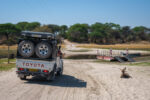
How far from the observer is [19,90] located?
9.29 metres

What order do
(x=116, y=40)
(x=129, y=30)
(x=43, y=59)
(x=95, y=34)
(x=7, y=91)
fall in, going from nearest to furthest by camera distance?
(x=7, y=91), (x=43, y=59), (x=95, y=34), (x=116, y=40), (x=129, y=30)

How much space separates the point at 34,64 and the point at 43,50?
93 centimetres

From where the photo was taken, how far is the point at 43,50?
36.1ft

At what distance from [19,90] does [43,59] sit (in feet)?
7.66

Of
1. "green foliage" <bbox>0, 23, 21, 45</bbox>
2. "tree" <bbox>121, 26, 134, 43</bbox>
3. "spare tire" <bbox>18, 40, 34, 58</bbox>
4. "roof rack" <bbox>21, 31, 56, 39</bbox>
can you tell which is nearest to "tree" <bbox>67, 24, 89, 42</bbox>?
"tree" <bbox>121, 26, 134, 43</bbox>

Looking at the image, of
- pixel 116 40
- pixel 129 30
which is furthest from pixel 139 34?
pixel 116 40

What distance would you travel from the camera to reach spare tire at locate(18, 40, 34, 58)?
1106cm

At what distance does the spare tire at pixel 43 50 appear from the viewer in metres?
11.0

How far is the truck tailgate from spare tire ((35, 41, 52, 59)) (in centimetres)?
35

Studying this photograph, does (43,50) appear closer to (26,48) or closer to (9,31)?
(26,48)

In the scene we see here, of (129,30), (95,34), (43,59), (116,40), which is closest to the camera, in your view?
(43,59)

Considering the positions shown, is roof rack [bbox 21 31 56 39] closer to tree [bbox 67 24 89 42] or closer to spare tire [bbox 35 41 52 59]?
spare tire [bbox 35 41 52 59]

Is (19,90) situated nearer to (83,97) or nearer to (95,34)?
(83,97)

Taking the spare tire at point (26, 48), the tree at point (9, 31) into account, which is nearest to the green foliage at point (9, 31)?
the tree at point (9, 31)
